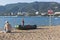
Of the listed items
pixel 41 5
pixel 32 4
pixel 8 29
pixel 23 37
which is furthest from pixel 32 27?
pixel 32 4

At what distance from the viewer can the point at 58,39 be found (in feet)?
46.9

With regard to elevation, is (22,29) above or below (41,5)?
above

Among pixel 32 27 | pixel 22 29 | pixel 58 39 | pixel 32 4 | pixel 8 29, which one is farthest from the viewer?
pixel 32 4

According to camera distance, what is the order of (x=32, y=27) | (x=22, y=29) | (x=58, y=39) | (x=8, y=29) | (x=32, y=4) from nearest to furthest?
(x=58, y=39) < (x=8, y=29) < (x=22, y=29) < (x=32, y=27) < (x=32, y=4)

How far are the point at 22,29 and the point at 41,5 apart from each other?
123222mm

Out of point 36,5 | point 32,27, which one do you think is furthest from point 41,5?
point 32,27

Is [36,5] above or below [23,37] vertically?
below

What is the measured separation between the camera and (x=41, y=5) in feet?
467

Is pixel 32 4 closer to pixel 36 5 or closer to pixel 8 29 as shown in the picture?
pixel 36 5

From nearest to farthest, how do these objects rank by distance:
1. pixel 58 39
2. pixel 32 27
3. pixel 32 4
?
pixel 58 39, pixel 32 27, pixel 32 4

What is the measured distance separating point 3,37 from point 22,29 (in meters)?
5.05

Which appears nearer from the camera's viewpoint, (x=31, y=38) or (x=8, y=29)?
(x=31, y=38)

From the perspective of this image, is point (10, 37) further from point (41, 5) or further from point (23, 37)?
point (41, 5)

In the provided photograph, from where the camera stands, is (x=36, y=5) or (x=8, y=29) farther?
(x=36, y=5)
